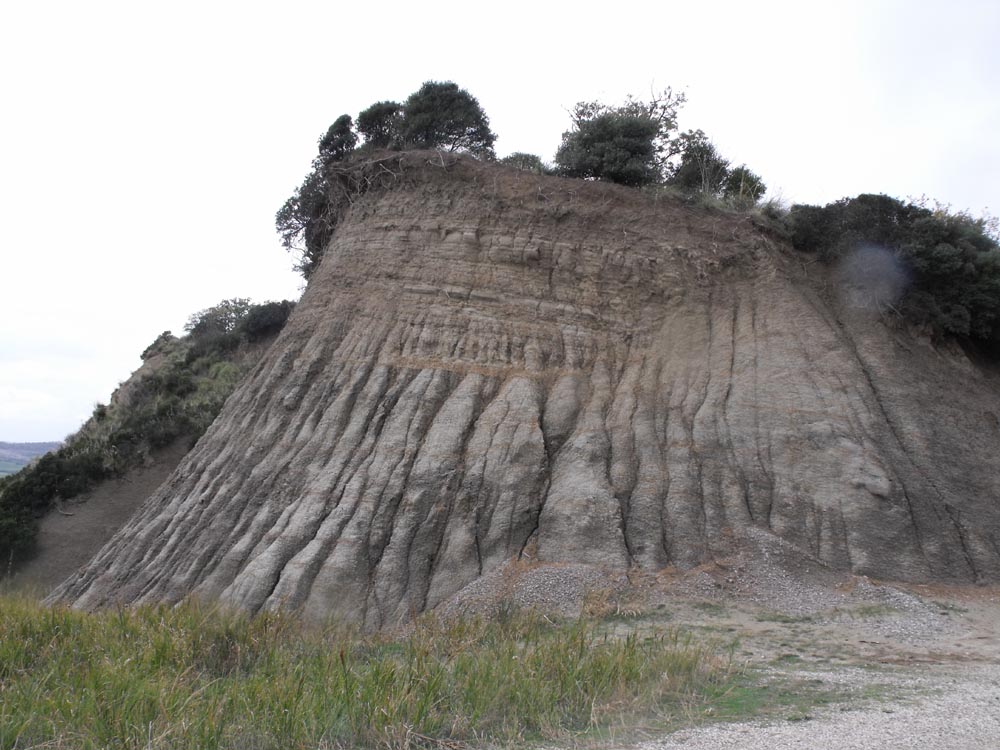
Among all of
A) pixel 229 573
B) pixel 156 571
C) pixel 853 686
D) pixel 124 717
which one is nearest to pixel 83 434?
pixel 156 571

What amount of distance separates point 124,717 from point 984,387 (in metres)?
17.6

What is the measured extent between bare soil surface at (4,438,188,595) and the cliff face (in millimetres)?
5276

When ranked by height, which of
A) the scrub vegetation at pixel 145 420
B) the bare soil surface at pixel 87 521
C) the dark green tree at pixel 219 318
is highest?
the dark green tree at pixel 219 318

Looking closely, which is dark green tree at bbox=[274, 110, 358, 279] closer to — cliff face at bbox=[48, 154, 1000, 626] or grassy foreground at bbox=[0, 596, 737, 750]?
cliff face at bbox=[48, 154, 1000, 626]

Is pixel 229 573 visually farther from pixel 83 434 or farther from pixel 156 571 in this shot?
pixel 83 434

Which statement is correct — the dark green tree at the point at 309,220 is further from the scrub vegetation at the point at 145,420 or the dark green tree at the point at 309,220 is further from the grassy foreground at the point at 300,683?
the grassy foreground at the point at 300,683

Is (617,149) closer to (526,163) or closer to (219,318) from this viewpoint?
(526,163)

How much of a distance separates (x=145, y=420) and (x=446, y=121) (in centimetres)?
1395

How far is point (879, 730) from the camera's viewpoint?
6770 millimetres

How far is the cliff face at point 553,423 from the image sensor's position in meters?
14.3

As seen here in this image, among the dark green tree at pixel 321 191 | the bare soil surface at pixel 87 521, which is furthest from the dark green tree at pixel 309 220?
the bare soil surface at pixel 87 521

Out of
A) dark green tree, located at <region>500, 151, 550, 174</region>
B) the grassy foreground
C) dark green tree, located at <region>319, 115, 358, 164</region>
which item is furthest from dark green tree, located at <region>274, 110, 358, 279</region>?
the grassy foreground

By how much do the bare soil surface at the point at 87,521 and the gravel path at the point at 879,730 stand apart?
19.2 m

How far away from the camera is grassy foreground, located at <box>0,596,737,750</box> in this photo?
→ 19.9 feet
